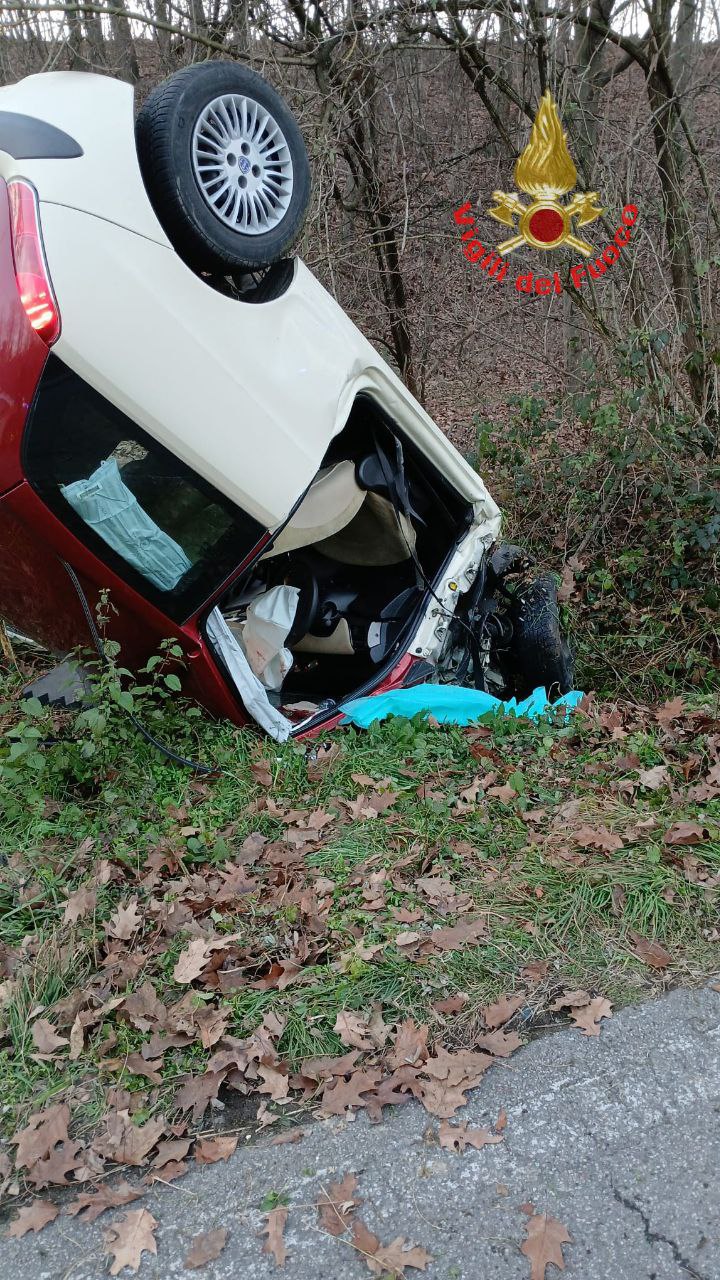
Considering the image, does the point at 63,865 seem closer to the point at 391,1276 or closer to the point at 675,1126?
the point at 391,1276

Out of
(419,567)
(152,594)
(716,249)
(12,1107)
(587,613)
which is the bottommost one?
(587,613)

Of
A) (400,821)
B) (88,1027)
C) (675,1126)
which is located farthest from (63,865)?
(675,1126)

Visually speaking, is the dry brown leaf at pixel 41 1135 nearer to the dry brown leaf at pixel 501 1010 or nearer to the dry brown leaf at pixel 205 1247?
the dry brown leaf at pixel 205 1247

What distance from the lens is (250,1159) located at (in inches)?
95.3

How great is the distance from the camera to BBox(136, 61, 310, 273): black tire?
3.50 meters

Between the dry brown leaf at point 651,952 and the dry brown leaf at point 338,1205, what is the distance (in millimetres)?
1188

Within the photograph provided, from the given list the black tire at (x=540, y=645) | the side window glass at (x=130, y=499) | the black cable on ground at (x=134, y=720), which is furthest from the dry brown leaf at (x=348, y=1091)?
the black tire at (x=540, y=645)

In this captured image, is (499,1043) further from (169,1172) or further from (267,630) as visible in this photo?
(267,630)

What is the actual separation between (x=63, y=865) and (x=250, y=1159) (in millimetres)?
1415

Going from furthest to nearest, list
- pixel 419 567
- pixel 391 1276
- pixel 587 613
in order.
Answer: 1. pixel 587 613
2. pixel 419 567
3. pixel 391 1276

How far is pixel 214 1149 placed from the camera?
2.44 m

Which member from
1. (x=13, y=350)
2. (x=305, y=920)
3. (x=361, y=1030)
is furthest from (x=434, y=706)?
(x=13, y=350)

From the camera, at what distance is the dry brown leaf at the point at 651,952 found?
297 cm

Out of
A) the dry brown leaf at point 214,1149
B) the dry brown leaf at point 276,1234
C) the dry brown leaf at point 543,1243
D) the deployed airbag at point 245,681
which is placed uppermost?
the deployed airbag at point 245,681
